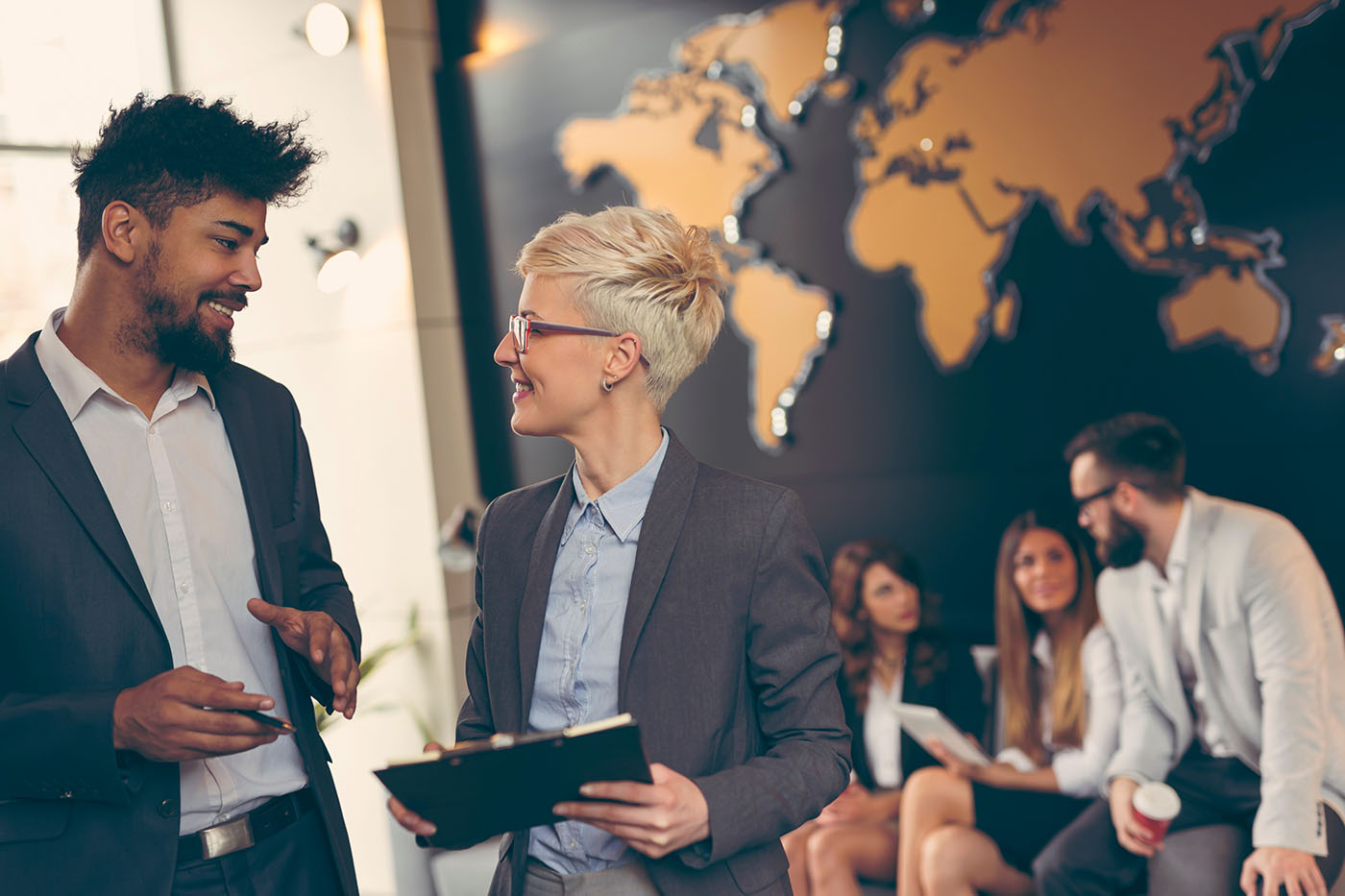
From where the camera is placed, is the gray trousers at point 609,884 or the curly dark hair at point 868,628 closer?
the gray trousers at point 609,884

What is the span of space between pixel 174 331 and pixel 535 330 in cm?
60

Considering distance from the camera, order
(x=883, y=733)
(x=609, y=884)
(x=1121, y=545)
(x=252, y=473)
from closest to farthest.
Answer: (x=609, y=884) < (x=252, y=473) < (x=1121, y=545) < (x=883, y=733)

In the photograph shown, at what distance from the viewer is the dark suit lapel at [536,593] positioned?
4.99 ft

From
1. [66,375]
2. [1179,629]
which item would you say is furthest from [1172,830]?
[66,375]

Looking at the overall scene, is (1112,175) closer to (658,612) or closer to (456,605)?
(658,612)

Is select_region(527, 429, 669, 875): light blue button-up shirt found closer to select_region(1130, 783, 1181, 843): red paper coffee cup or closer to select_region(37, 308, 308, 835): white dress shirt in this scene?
select_region(37, 308, 308, 835): white dress shirt

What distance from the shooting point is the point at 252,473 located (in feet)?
5.92

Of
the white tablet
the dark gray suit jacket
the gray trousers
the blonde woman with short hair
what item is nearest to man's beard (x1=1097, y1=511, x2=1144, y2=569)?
the white tablet

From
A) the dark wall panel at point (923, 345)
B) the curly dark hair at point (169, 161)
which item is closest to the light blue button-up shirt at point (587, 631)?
the curly dark hair at point (169, 161)

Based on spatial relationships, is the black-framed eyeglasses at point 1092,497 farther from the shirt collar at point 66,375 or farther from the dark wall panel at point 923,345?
the shirt collar at point 66,375

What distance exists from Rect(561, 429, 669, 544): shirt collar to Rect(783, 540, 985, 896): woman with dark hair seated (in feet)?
6.34

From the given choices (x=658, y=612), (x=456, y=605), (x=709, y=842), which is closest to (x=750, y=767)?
(x=709, y=842)

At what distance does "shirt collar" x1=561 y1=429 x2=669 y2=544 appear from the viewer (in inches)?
61.5

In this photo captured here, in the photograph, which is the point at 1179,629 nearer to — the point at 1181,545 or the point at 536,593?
the point at 1181,545
